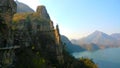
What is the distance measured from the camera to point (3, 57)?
22.2 m

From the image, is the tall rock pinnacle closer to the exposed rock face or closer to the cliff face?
the exposed rock face

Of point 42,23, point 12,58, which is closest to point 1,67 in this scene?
point 12,58

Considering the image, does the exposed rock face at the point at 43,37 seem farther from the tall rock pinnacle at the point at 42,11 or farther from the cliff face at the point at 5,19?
the cliff face at the point at 5,19

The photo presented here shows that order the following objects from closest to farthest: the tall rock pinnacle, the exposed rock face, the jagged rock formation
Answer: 1. the jagged rock formation
2. the exposed rock face
3. the tall rock pinnacle

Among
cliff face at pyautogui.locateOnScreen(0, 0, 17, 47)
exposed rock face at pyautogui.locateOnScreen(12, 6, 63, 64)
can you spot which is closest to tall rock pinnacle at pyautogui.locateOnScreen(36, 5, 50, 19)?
exposed rock face at pyautogui.locateOnScreen(12, 6, 63, 64)

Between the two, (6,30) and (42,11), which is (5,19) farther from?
(42,11)

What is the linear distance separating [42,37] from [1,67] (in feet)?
90.6

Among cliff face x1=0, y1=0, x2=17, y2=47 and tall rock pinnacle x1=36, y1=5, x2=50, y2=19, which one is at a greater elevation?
tall rock pinnacle x1=36, y1=5, x2=50, y2=19

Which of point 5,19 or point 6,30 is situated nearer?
point 6,30

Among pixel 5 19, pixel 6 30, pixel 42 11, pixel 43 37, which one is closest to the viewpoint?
pixel 6 30

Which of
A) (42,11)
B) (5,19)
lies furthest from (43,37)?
(5,19)

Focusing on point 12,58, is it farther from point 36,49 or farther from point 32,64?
point 36,49

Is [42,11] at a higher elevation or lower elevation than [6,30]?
higher

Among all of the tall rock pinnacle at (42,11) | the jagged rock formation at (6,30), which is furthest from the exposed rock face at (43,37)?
the jagged rock formation at (6,30)
